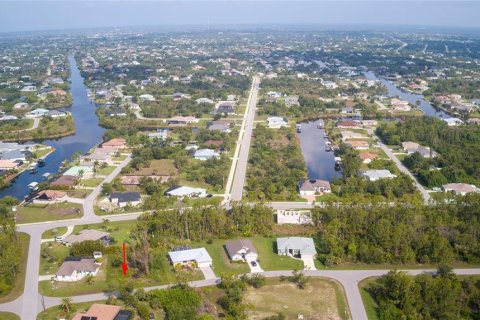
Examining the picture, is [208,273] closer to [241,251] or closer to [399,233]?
[241,251]

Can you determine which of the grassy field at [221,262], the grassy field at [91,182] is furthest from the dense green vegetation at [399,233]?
the grassy field at [91,182]

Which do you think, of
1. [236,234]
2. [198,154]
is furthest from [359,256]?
[198,154]

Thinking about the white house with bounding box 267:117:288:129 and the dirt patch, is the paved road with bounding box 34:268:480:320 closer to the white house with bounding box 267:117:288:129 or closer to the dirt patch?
the dirt patch

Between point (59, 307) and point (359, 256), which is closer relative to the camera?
point (59, 307)

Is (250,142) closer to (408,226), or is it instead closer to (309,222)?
(309,222)

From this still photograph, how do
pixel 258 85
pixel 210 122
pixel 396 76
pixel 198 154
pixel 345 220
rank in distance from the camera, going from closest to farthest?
pixel 345 220
pixel 198 154
pixel 210 122
pixel 258 85
pixel 396 76

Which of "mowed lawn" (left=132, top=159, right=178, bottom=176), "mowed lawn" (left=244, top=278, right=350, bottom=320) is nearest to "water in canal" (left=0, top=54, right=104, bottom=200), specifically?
"mowed lawn" (left=132, top=159, right=178, bottom=176)
